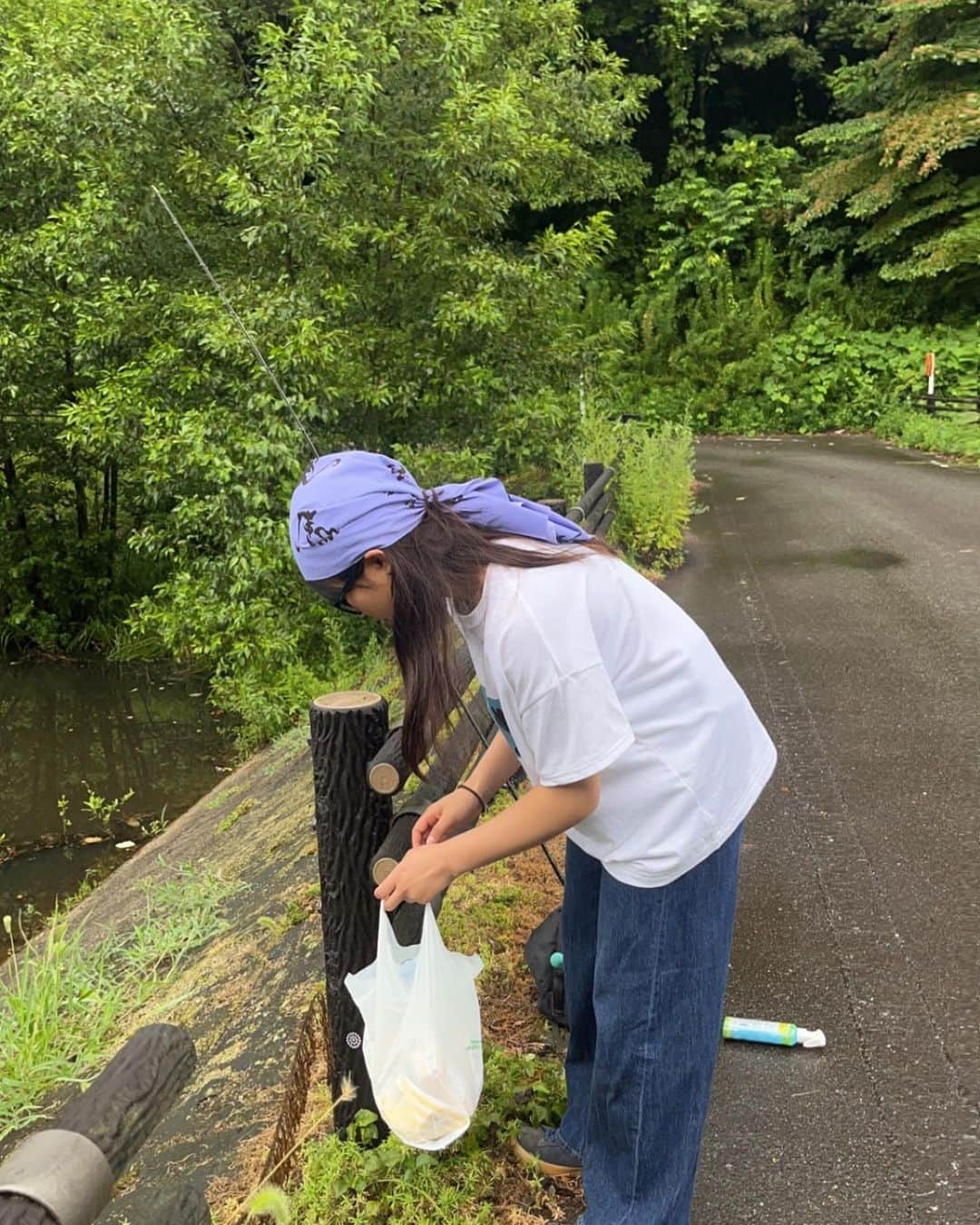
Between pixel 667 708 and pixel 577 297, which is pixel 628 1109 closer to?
pixel 667 708

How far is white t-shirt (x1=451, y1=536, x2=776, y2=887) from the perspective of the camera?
5.31 ft

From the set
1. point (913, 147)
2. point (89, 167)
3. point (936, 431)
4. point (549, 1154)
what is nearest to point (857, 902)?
point (549, 1154)

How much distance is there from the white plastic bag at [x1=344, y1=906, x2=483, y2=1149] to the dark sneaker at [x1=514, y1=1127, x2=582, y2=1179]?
474mm

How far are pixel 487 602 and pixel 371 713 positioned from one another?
71cm

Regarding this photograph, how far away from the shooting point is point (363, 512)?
1737 millimetres

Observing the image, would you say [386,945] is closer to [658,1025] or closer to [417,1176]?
[658,1025]

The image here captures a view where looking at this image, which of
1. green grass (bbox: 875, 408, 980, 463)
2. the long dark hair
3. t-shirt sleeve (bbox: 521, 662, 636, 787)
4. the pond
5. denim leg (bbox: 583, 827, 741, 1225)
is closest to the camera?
t-shirt sleeve (bbox: 521, 662, 636, 787)

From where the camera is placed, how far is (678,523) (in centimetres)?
1011

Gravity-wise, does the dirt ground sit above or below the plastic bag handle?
below

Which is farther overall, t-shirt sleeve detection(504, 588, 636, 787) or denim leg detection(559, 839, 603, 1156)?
denim leg detection(559, 839, 603, 1156)

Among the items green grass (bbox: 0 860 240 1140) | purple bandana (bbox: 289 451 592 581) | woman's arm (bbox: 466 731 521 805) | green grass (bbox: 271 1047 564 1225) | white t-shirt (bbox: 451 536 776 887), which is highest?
purple bandana (bbox: 289 451 592 581)

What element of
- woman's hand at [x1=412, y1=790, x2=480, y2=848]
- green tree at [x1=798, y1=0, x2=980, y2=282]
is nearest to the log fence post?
woman's hand at [x1=412, y1=790, x2=480, y2=848]

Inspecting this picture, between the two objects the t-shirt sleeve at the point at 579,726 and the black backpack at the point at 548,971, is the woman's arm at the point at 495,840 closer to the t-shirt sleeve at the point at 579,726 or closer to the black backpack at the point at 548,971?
the t-shirt sleeve at the point at 579,726

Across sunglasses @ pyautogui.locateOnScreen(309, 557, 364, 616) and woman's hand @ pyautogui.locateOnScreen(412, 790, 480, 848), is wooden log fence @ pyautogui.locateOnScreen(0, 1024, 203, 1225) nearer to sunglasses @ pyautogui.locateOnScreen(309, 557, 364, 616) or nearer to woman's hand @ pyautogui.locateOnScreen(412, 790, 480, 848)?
woman's hand @ pyautogui.locateOnScreen(412, 790, 480, 848)
